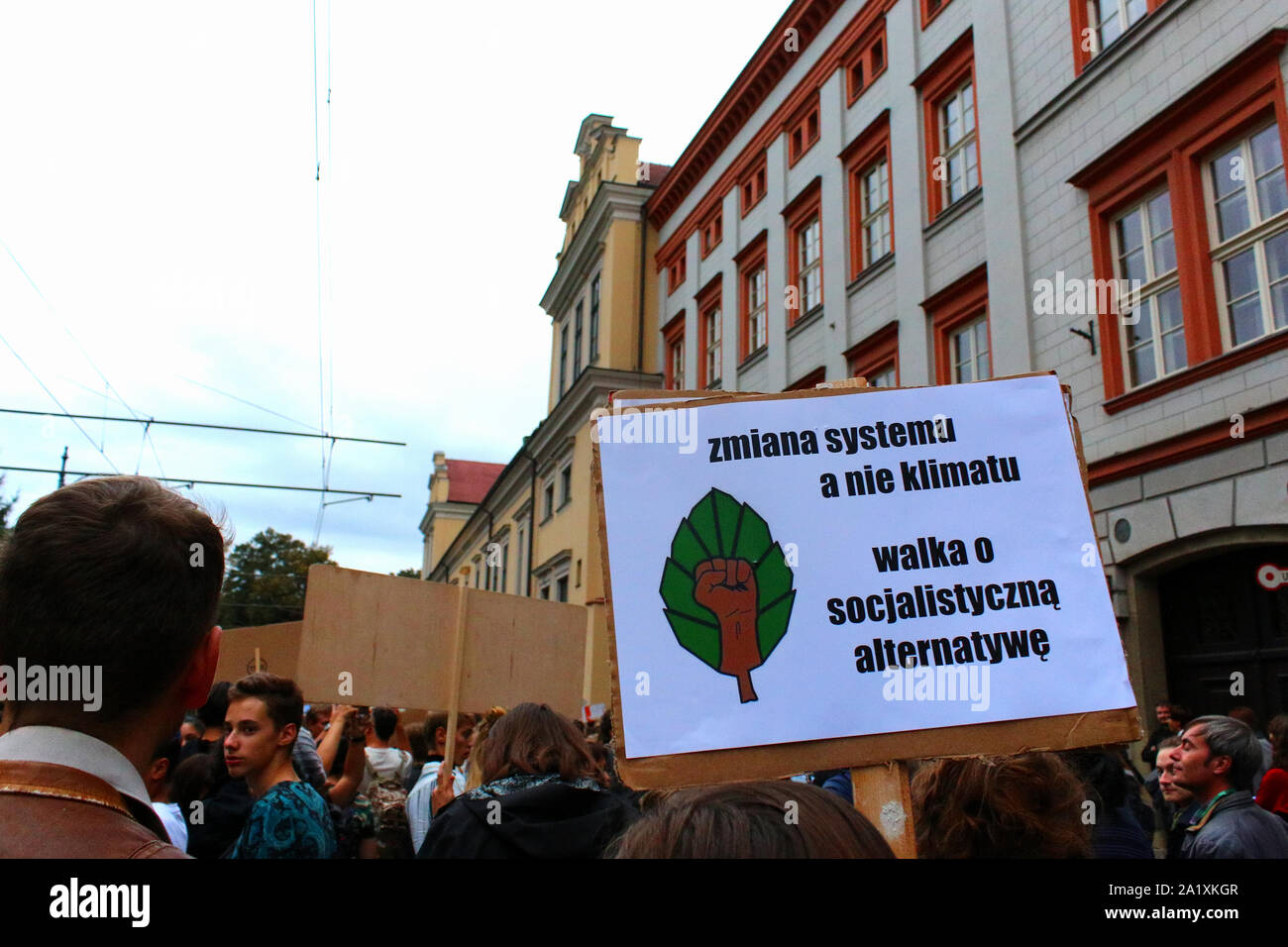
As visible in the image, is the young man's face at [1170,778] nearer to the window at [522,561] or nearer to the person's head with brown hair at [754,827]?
the person's head with brown hair at [754,827]

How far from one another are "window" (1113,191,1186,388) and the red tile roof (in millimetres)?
66909

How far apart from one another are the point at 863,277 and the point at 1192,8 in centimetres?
671

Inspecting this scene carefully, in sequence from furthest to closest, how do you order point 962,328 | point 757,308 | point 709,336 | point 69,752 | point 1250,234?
1. point 709,336
2. point 757,308
3. point 962,328
4. point 1250,234
5. point 69,752

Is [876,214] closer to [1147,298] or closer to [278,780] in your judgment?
[1147,298]

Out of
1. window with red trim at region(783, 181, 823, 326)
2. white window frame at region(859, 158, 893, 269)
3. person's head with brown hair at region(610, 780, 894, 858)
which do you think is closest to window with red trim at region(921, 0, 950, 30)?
white window frame at region(859, 158, 893, 269)

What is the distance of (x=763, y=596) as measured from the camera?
240 centimetres

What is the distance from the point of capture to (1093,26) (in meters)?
11.9

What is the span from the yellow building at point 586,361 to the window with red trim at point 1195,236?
15522 mm

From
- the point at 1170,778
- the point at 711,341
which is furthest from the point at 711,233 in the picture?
the point at 1170,778

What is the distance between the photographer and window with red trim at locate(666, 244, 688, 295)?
26336 millimetres

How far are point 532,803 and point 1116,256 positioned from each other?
1024cm

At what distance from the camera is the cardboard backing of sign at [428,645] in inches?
224
